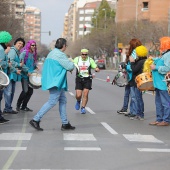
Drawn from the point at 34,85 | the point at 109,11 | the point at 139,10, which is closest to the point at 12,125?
the point at 34,85

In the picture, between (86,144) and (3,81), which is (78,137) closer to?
(86,144)

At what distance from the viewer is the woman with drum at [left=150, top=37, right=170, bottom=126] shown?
1197 cm

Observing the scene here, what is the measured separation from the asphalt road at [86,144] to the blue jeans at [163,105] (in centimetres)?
45

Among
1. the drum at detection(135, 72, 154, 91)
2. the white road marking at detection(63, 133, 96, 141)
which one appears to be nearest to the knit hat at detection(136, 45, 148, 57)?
the drum at detection(135, 72, 154, 91)

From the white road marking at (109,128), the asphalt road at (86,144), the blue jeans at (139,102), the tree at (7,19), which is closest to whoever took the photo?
the asphalt road at (86,144)

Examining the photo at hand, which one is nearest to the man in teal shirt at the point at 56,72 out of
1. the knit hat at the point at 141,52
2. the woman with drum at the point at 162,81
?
the woman with drum at the point at 162,81

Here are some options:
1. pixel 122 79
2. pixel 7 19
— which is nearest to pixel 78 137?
pixel 122 79

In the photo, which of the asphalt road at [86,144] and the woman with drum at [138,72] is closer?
the asphalt road at [86,144]

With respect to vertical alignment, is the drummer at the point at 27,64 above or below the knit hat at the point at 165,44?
below

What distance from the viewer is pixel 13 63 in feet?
44.8

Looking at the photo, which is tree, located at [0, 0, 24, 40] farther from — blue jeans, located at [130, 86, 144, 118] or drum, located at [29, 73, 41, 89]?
blue jeans, located at [130, 86, 144, 118]

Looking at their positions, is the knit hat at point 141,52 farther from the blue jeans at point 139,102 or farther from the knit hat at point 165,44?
the knit hat at point 165,44

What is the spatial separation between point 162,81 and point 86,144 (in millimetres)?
3455

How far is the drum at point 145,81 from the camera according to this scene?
12.7m
